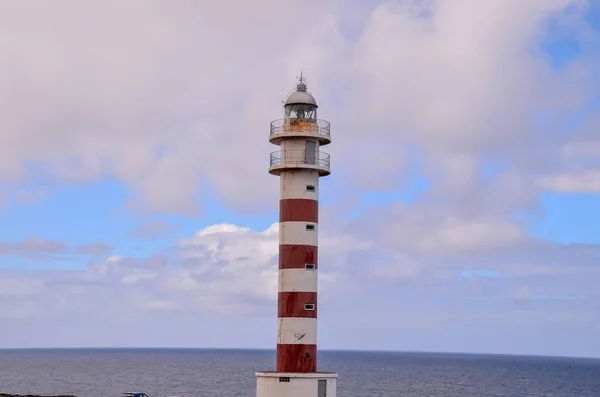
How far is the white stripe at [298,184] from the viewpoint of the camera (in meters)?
41.1

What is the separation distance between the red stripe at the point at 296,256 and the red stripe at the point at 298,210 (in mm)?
1257

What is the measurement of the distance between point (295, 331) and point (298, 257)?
11.0 ft

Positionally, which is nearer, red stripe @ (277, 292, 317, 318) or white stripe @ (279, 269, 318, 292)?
red stripe @ (277, 292, 317, 318)

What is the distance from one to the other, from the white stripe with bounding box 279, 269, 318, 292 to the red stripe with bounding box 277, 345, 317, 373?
2610 mm

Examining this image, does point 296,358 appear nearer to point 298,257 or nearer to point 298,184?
point 298,257

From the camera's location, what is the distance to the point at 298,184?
41156 millimetres

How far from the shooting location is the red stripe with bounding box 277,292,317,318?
40219 mm

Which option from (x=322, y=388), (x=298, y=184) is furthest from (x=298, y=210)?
(x=322, y=388)

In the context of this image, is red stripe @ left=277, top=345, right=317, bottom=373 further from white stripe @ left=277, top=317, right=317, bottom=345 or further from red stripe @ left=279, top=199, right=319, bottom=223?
red stripe @ left=279, top=199, right=319, bottom=223

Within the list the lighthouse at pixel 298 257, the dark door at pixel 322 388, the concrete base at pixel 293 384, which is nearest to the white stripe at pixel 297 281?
the lighthouse at pixel 298 257

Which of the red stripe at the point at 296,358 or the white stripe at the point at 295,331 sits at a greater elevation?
the white stripe at the point at 295,331

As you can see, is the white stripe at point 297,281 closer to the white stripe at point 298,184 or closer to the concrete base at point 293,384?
the white stripe at point 298,184

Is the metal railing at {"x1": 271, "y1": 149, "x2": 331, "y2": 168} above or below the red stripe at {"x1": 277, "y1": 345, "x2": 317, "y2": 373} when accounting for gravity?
above

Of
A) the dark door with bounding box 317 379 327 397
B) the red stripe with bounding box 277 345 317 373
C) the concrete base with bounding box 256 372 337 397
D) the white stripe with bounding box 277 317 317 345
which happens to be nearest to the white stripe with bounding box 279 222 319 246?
the white stripe with bounding box 277 317 317 345
